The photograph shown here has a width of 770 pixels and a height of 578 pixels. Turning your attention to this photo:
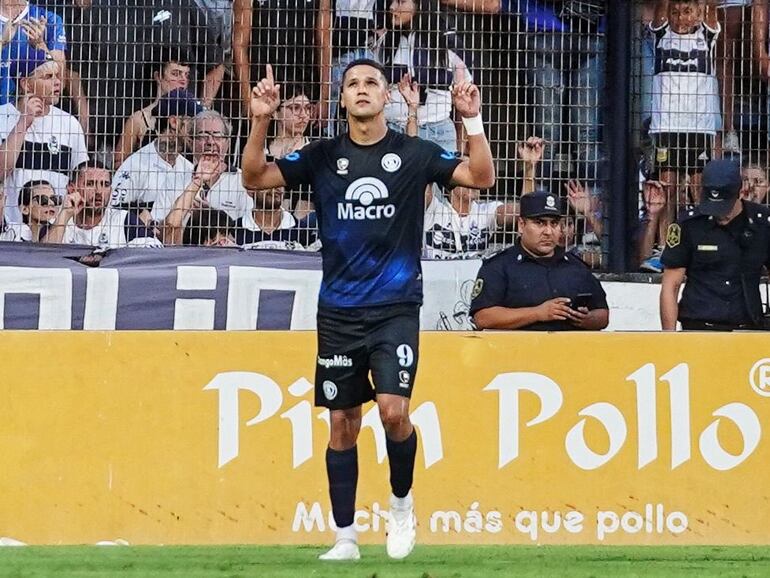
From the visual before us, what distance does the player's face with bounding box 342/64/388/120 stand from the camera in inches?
295

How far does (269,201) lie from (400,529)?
473 centimetres

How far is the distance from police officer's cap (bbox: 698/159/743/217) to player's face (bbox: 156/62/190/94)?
4033mm

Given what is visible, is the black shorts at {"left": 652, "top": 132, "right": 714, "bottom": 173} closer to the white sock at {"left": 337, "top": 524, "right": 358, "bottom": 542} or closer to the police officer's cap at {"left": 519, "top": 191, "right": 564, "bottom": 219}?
the police officer's cap at {"left": 519, "top": 191, "right": 564, "bottom": 219}

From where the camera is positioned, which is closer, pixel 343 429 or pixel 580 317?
pixel 343 429

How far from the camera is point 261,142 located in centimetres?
754

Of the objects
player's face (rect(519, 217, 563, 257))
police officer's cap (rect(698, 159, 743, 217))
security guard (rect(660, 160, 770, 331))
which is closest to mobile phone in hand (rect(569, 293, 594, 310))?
player's face (rect(519, 217, 563, 257))

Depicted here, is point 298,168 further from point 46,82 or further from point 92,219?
point 46,82

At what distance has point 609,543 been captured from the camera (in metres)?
9.15

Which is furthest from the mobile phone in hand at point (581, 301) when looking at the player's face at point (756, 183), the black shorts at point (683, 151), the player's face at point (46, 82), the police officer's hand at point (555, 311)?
the player's face at point (46, 82)

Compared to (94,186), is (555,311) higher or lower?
lower

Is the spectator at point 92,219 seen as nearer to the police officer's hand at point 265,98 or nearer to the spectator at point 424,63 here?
the spectator at point 424,63

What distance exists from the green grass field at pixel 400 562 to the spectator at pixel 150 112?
12.8 feet

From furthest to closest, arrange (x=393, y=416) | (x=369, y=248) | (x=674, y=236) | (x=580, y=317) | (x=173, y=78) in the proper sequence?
(x=173, y=78)
(x=674, y=236)
(x=580, y=317)
(x=369, y=248)
(x=393, y=416)

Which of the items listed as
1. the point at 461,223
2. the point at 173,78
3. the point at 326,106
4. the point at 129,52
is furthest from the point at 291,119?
the point at 461,223
